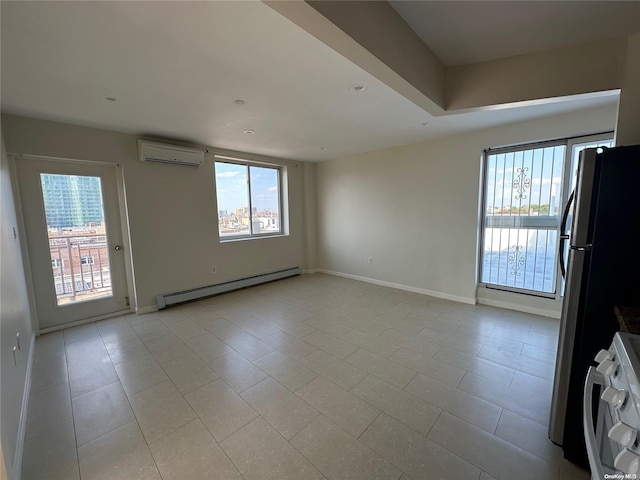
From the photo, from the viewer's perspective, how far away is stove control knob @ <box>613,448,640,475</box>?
644 millimetres

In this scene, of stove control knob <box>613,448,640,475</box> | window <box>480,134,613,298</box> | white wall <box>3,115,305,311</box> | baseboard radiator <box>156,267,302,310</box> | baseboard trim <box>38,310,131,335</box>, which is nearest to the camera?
stove control knob <box>613,448,640,475</box>

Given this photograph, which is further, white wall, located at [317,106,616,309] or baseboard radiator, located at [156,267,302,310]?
baseboard radiator, located at [156,267,302,310]

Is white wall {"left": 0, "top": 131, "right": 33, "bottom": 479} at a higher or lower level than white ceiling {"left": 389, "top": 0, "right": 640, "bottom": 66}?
lower

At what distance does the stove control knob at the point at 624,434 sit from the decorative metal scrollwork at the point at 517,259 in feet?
11.4

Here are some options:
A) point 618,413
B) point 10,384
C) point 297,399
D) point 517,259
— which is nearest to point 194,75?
point 10,384

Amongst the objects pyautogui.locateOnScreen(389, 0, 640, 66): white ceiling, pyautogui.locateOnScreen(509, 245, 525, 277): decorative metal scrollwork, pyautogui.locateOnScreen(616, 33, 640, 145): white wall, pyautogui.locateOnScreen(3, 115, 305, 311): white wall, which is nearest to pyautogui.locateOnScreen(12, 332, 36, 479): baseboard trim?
pyautogui.locateOnScreen(3, 115, 305, 311): white wall

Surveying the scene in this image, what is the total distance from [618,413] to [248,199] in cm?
495

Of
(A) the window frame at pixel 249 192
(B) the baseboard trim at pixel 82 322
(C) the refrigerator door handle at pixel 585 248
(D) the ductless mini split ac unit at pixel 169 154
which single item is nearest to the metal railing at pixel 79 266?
(B) the baseboard trim at pixel 82 322

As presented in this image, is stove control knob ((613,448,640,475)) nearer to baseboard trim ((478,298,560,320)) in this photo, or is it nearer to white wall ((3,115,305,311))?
baseboard trim ((478,298,560,320))

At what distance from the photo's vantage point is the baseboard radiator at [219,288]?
153 inches

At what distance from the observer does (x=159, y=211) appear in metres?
3.79

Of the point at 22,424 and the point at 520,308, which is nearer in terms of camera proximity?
the point at 22,424

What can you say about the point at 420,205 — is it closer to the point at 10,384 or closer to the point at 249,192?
the point at 249,192

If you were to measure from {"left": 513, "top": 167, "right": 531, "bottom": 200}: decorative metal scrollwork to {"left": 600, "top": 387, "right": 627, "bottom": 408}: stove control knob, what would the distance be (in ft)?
11.2
